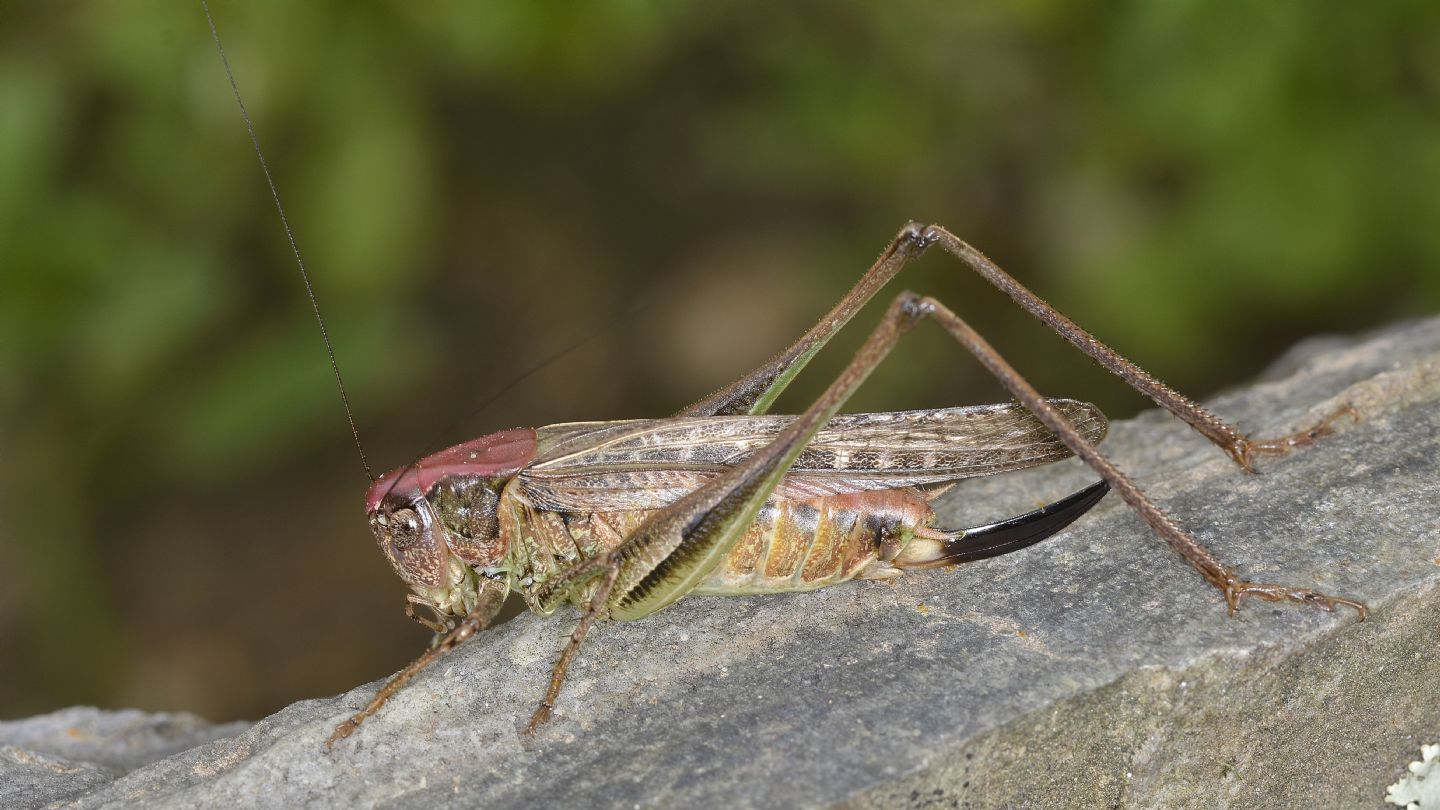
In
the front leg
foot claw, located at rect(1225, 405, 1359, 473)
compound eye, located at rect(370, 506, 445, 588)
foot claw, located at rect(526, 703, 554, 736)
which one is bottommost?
foot claw, located at rect(1225, 405, 1359, 473)

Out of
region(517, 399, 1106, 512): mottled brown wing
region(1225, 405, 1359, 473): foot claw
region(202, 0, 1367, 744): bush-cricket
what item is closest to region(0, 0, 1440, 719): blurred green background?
region(1225, 405, 1359, 473): foot claw

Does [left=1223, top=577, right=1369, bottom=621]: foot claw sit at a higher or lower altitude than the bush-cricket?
lower

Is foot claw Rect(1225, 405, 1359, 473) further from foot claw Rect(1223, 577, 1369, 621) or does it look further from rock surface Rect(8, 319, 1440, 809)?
foot claw Rect(1223, 577, 1369, 621)

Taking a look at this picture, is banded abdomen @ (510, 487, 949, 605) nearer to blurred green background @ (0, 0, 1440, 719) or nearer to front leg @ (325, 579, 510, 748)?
Answer: front leg @ (325, 579, 510, 748)

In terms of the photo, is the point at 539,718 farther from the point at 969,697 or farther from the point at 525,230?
the point at 525,230

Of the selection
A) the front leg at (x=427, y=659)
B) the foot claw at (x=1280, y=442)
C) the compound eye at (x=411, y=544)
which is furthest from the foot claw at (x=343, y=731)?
the foot claw at (x=1280, y=442)

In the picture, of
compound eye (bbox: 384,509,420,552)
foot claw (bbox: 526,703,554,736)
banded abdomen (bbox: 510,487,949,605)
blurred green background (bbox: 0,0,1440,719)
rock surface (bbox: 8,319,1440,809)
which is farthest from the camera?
blurred green background (bbox: 0,0,1440,719)

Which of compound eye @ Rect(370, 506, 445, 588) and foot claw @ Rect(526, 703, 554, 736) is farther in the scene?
compound eye @ Rect(370, 506, 445, 588)

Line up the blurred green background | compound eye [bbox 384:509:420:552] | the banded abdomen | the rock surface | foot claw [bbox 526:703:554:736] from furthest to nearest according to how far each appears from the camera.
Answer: the blurred green background, compound eye [bbox 384:509:420:552], the banded abdomen, foot claw [bbox 526:703:554:736], the rock surface
